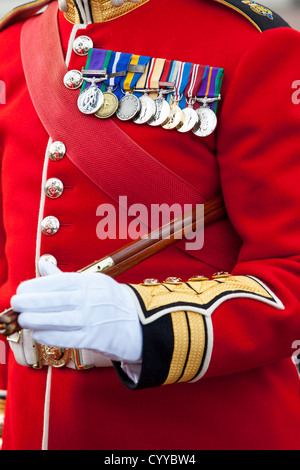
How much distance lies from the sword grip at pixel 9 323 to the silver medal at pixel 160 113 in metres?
0.46

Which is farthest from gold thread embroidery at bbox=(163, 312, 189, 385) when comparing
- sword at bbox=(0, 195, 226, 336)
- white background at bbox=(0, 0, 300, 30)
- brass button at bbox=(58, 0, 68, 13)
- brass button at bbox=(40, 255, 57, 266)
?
white background at bbox=(0, 0, 300, 30)

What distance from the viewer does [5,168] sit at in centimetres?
137

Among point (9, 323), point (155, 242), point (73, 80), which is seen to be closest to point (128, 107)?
point (73, 80)

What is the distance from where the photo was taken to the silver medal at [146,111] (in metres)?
1.25

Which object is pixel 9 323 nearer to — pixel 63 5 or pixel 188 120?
pixel 188 120

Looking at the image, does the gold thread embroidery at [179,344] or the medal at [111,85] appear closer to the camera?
the gold thread embroidery at [179,344]

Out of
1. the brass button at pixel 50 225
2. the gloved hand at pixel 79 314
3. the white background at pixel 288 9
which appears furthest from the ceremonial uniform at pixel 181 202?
the white background at pixel 288 9

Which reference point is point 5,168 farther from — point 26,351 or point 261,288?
point 261,288

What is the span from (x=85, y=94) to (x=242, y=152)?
306mm

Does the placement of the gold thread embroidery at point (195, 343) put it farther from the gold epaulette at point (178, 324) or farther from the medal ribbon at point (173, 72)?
the medal ribbon at point (173, 72)

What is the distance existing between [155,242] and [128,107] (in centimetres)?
25

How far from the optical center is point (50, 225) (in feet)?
4.14

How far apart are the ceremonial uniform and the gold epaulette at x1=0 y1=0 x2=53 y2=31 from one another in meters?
0.15

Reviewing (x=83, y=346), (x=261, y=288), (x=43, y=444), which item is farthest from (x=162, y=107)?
(x=43, y=444)
